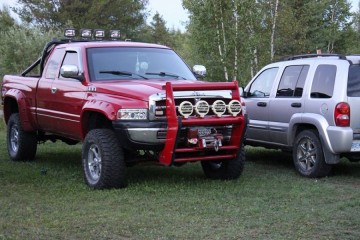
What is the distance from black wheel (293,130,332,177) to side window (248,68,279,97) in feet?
4.33

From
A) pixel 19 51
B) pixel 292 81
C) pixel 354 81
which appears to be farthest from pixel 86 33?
pixel 19 51

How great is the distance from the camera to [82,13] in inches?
1676

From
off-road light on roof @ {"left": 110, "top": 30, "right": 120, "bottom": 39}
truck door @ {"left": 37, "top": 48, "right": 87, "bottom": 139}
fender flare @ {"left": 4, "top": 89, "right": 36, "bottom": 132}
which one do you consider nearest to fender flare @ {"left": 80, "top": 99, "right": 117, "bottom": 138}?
truck door @ {"left": 37, "top": 48, "right": 87, "bottom": 139}

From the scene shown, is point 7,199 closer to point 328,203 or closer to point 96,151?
point 96,151

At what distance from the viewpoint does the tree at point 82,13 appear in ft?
137

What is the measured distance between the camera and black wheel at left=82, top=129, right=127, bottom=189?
7141mm

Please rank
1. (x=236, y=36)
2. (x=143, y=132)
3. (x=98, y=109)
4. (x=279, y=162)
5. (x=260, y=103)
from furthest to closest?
(x=236, y=36)
(x=279, y=162)
(x=260, y=103)
(x=98, y=109)
(x=143, y=132)

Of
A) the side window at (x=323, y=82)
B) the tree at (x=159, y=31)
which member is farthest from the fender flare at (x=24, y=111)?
the tree at (x=159, y=31)

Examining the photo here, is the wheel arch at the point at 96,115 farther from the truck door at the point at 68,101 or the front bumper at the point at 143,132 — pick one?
the front bumper at the point at 143,132

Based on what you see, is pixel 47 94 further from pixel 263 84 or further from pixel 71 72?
pixel 263 84

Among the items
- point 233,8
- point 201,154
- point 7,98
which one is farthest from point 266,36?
point 201,154

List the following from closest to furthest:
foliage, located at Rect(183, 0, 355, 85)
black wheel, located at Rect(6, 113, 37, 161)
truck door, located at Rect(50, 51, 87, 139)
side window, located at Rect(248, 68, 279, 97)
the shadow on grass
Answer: truck door, located at Rect(50, 51, 87, 139) < the shadow on grass < side window, located at Rect(248, 68, 279, 97) < black wheel, located at Rect(6, 113, 37, 161) < foliage, located at Rect(183, 0, 355, 85)

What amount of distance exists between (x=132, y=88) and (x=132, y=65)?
1.07m

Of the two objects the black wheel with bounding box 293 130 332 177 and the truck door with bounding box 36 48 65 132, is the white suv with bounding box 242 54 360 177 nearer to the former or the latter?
the black wheel with bounding box 293 130 332 177
